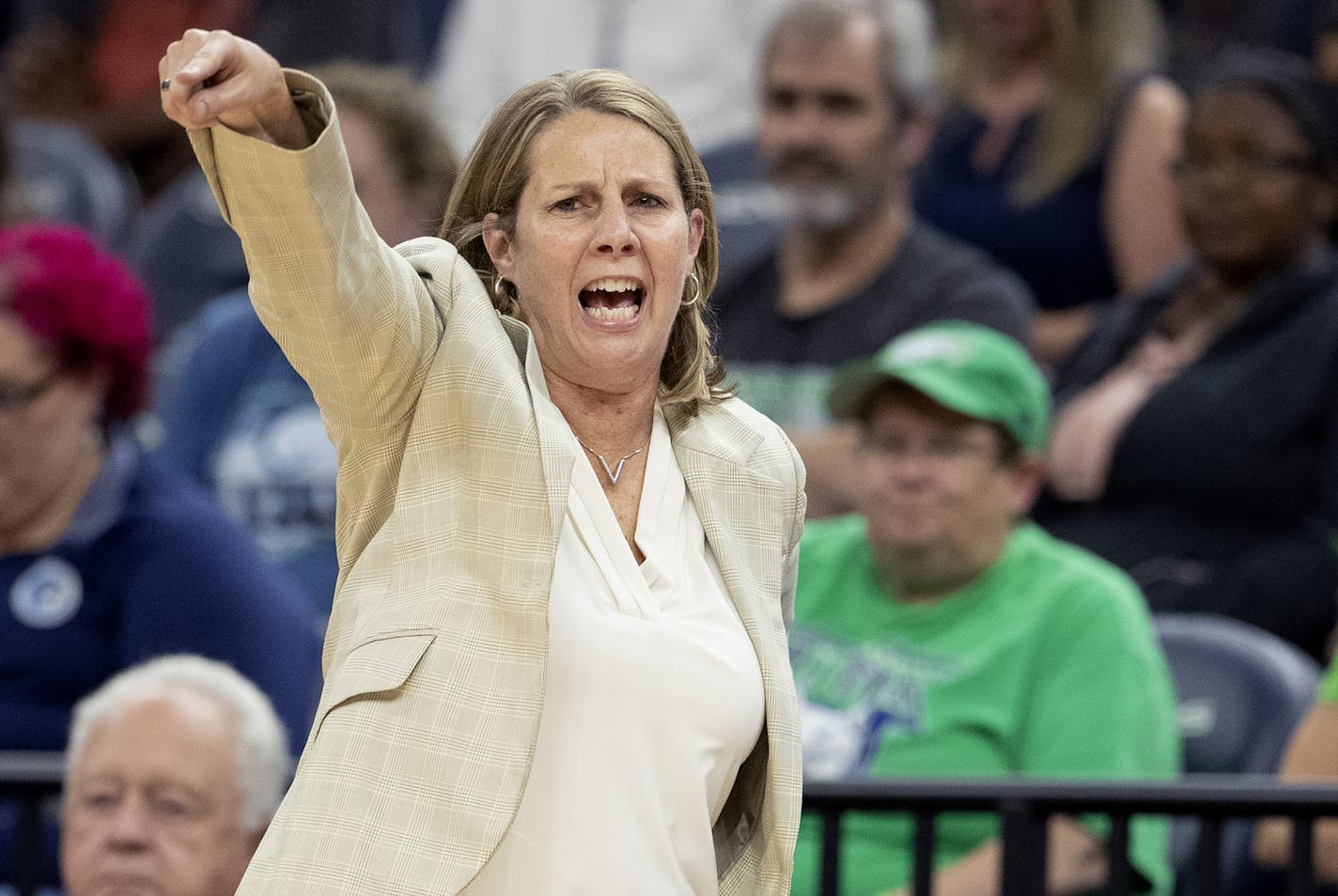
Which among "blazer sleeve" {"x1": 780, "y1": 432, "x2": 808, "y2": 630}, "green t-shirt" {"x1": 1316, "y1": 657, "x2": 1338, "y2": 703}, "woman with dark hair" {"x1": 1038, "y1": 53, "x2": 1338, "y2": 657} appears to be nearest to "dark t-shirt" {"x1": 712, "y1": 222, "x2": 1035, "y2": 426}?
"woman with dark hair" {"x1": 1038, "y1": 53, "x2": 1338, "y2": 657}

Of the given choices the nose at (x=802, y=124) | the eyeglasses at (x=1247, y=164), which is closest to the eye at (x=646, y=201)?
the eyeglasses at (x=1247, y=164)

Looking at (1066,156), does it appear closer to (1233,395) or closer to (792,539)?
(1233,395)

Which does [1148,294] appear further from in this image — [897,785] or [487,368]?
[487,368]

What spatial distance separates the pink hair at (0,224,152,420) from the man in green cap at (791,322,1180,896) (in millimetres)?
1234

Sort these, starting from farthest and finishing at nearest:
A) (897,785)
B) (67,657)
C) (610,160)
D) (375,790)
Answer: (67,657) → (897,785) → (610,160) → (375,790)

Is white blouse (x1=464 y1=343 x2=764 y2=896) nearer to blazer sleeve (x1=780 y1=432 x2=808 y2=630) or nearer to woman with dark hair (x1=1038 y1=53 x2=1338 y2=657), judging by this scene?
blazer sleeve (x1=780 y1=432 x2=808 y2=630)

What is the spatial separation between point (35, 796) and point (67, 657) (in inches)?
→ 18.0

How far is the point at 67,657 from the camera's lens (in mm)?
3482

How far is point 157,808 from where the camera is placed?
2.90 m

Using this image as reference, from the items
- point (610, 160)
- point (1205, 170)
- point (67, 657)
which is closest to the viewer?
point (610, 160)

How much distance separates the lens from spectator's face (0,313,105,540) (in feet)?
11.8

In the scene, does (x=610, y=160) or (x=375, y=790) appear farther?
(x=610, y=160)

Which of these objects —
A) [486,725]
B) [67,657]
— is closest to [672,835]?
[486,725]

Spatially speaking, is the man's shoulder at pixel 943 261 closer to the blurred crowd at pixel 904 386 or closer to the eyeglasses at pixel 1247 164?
the blurred crowd at pixel 904 386
